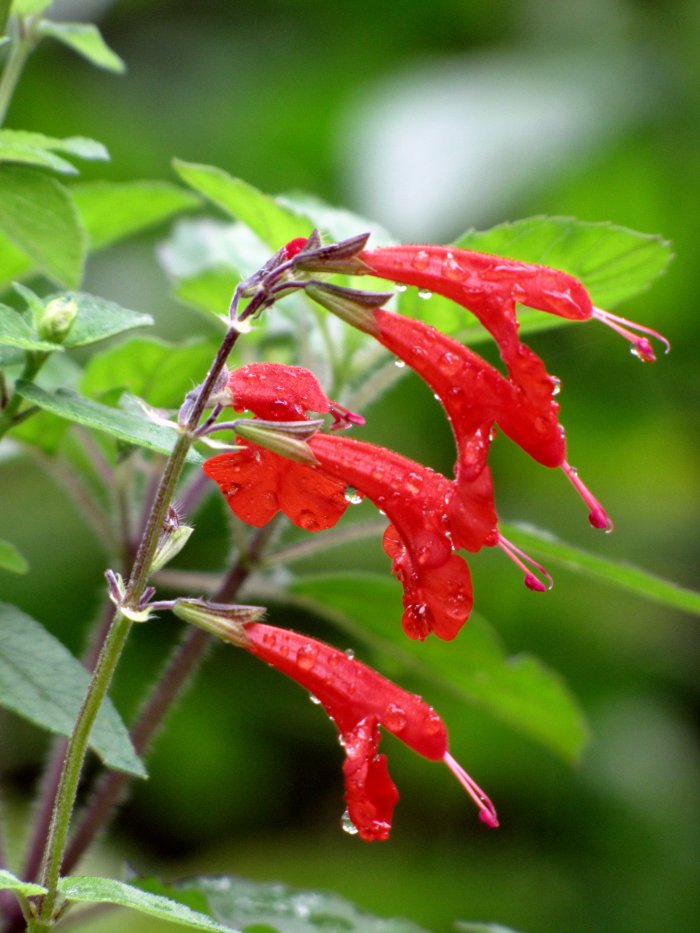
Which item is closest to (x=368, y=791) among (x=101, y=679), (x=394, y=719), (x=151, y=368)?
(x=394, y=719)

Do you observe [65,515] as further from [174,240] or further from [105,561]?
[174,240]

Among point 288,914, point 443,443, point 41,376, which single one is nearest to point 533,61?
point 443,443

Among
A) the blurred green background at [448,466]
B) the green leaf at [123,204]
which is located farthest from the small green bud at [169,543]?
the blurred green background at [448,466]

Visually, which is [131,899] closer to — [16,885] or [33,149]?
[16,885]

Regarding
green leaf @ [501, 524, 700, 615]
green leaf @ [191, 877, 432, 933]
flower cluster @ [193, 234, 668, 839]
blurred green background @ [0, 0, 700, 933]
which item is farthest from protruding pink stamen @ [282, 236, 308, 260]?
blurred green background @ [0, 0, 700, 933]

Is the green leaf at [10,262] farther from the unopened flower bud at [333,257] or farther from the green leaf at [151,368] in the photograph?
the unopened flower bud at [333,257]
